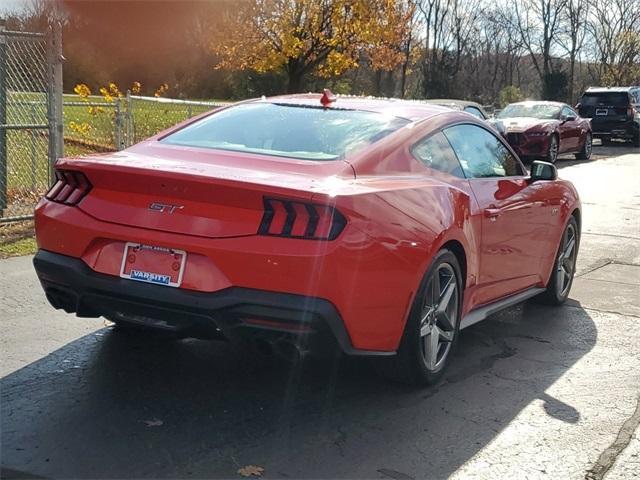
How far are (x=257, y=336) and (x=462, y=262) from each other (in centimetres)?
149

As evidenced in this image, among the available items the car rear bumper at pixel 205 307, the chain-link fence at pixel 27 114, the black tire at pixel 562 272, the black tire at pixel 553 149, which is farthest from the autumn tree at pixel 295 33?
the car rear bumper at pixel 205 307

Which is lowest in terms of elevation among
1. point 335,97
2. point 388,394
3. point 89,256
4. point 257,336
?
point 388,394

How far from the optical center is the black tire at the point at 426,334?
13.3ft

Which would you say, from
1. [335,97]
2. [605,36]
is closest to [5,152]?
[335,97]

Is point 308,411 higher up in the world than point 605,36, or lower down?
lower down

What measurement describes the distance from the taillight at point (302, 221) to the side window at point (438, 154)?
43.3 inches

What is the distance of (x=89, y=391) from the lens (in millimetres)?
4109

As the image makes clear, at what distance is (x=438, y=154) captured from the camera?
4.70 metres

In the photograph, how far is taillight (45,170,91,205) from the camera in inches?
157

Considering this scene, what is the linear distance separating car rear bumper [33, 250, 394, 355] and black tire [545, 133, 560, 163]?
51.4 feet

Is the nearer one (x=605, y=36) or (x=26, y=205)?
(x=26, y=205)

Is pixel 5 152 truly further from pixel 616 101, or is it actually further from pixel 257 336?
pixel 616 101

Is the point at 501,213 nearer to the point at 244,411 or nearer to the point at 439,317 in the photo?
the point at 439,317

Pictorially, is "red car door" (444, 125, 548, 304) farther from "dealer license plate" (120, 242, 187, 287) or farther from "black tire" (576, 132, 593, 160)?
"black tire" (576, 132, 593, 160)
